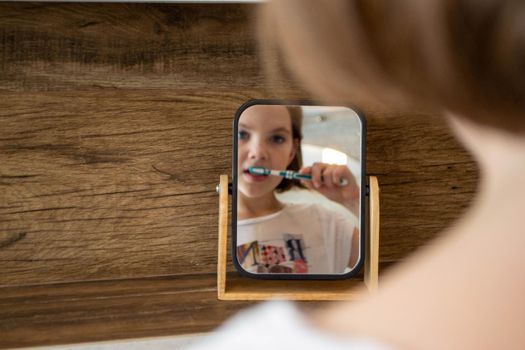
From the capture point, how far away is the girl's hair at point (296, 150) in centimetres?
99

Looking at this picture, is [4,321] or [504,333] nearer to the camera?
[504,333]

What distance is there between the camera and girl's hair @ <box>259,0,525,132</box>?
0.25 m

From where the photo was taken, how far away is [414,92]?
0.29 metres

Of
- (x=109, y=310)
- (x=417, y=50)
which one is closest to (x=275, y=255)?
(x=109, y=310)

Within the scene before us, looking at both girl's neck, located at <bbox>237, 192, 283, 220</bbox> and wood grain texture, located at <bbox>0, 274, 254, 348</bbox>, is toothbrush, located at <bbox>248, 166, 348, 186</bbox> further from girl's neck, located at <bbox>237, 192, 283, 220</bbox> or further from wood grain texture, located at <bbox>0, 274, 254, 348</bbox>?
wood grain texture, located at <bbox>0, 274, 254, 348</bbox>

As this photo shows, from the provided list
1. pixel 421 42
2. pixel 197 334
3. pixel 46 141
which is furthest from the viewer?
pixel 46 141

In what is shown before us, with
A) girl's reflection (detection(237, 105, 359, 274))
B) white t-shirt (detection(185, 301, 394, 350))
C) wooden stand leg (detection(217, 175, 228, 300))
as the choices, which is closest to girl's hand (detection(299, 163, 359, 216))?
girl's reflection (detection(237, 105, 359, 274))

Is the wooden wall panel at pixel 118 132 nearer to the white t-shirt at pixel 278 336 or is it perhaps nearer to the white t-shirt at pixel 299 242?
the white t-shirt at pixel 299 242

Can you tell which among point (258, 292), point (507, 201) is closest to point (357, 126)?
point (258, 292)

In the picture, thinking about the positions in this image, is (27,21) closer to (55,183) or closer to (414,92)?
(55,183)

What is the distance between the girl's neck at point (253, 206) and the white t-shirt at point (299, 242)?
0.6 inches

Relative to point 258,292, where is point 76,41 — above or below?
above

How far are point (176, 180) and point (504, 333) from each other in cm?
79

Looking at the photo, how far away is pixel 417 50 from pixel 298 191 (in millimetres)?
737
